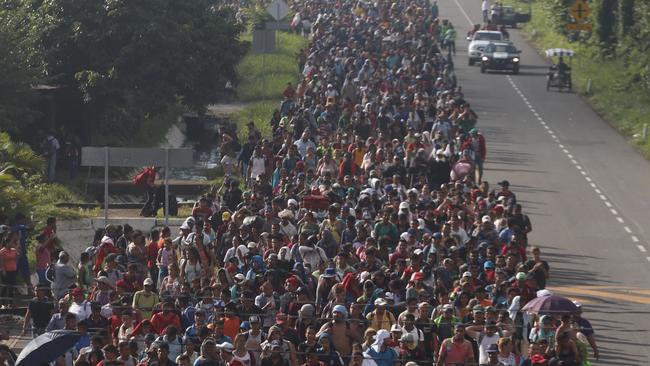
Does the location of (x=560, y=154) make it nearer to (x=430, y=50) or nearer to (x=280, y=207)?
(x=430, y=50)

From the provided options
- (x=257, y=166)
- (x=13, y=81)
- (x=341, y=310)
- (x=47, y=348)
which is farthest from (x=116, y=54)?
(x=47, y=348)

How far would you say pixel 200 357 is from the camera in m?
18.0

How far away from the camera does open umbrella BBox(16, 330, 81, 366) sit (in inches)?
685

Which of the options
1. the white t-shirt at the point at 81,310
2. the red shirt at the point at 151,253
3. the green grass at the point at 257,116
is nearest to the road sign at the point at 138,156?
the red shirt at the point at 151,253

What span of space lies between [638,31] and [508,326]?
42264 millimetres

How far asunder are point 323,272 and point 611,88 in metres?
36.7

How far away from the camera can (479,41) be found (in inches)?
2643

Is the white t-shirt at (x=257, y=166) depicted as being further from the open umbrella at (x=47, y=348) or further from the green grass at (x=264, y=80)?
the open umbrella at (x=47, y=348)

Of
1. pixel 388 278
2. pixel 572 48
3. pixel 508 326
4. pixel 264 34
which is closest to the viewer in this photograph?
pixel 508 326

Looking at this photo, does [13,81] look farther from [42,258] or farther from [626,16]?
[626,16]

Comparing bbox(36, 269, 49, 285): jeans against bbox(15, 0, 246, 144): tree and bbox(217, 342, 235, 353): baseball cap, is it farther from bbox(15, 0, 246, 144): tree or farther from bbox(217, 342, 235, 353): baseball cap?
bbox(15, 0, 246, 144): tree

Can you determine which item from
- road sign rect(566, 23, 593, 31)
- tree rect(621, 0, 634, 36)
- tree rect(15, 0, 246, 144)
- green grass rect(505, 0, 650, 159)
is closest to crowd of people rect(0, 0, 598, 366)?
tree rect(15, 0, 246, 144)

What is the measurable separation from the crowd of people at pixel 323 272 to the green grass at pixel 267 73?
19.6 m

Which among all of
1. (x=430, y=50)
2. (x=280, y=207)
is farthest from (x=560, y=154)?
(x=280, y=207)
